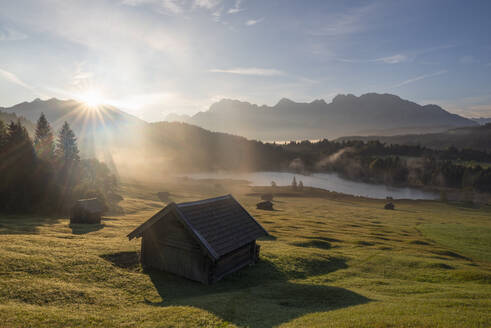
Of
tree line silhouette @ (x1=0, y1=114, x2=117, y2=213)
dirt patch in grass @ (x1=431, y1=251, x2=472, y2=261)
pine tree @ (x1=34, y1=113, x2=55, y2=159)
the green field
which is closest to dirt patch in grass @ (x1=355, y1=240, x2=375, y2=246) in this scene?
the green field

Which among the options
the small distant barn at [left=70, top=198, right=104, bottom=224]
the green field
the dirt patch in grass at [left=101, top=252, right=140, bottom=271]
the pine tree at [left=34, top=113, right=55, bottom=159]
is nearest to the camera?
the green field

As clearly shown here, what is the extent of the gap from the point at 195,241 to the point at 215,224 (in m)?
2.44

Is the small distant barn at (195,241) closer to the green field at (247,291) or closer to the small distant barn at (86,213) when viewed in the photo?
the green field at (247,291)

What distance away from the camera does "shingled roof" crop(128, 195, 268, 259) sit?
20.7 metres

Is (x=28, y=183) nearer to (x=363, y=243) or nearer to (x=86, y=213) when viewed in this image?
(x=86, y=213)

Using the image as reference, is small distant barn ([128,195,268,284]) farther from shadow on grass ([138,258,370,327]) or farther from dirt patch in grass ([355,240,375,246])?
dirt patch in grass ([355,240,375,246])

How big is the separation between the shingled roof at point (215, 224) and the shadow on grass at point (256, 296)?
288 cm

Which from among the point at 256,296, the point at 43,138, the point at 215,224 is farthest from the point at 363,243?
the point at 43,138

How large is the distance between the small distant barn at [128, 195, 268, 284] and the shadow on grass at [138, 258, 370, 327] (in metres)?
0.85

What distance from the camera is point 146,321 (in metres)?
13.0

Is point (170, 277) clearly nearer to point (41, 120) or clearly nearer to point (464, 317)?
point (464, 317)

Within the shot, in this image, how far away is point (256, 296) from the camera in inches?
704

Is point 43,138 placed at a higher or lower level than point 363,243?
higher

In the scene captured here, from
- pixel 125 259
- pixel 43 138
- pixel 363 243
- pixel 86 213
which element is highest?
pixel 43 138
